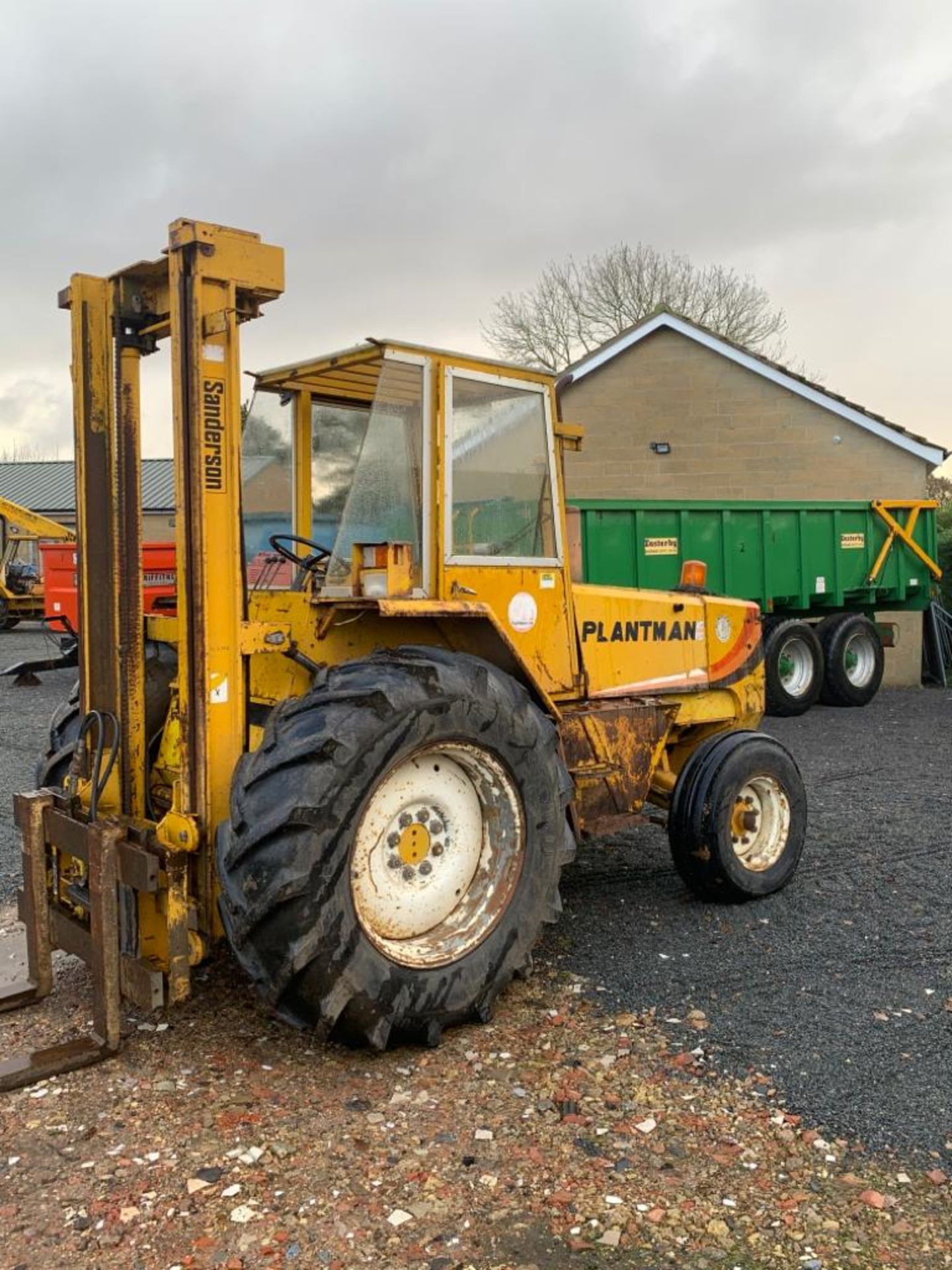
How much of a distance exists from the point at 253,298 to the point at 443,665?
56.4 inches

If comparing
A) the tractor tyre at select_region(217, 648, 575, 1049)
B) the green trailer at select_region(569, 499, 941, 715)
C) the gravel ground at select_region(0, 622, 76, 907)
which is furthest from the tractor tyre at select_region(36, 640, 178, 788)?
the green trailer at select_region(569, 499, 941, 715)

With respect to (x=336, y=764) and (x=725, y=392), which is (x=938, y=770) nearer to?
(x=336, y=764)

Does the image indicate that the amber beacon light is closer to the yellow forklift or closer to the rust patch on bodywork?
the rust patch on bodywork

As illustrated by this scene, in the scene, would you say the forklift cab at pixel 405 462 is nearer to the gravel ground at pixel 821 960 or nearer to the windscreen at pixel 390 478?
the windscreen at pixel 390 478

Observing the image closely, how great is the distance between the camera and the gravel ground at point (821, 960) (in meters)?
3.58

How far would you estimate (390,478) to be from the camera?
422cm

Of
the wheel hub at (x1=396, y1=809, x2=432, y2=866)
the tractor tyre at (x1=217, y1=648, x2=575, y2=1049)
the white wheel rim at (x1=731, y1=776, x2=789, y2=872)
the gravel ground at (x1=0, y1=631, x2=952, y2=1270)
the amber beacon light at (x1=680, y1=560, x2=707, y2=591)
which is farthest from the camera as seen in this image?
the amber beacon light at (x1=680, y1=560, x2=707, y2=591)

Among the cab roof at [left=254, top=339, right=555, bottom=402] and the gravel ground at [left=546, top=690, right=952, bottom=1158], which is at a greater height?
the cab roof at [left=254, top=339, right=555, bottom=402]

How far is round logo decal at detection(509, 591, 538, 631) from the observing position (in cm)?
451

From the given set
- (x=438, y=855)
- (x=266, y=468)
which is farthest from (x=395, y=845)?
(x=266, y=468)

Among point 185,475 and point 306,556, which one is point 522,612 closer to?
point 306,556

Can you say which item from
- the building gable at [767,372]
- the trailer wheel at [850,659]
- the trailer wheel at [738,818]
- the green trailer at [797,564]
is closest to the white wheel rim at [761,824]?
the trailer wheel at [738,818]

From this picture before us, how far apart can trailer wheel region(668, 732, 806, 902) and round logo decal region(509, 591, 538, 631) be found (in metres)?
1.30

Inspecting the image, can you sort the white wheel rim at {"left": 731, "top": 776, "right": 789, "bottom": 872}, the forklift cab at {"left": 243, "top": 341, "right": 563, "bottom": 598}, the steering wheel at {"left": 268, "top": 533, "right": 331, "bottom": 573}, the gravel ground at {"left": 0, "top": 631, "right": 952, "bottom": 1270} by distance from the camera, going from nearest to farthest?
1. the gravel ground at {"left": 0, "top": 631, "right": 952, "bottom": 1270}
2. the forklift cab at {"left": 243, "top": 341, "right": 563, "bottom": 598}
3. the steering wheel at {"left": 268, "top": 533, "right": 331, "bottom": 573}
4. the white wheel rim at {"left": 731, "top": 776, "right": 789, "bottom": 872}
